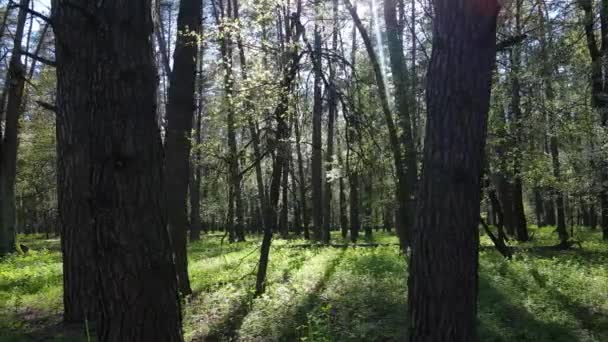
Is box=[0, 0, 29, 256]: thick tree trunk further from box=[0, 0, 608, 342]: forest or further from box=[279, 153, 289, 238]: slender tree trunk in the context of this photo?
box=[279, 153, 289, 238]: slender tree trunk

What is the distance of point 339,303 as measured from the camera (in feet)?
27.4

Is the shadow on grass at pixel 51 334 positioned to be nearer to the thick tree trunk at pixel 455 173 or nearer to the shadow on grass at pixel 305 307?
the shadow on grass at pixel 305 307

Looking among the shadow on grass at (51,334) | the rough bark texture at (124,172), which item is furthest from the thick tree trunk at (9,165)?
the rough bark texture at (124,172)

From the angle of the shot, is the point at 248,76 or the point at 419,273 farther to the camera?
the point at 248,76

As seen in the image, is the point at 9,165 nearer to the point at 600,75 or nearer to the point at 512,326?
the point at 512,326

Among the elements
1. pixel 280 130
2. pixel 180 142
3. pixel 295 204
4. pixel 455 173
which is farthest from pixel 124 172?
pixel 295 204

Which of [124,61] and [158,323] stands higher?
[124,61]

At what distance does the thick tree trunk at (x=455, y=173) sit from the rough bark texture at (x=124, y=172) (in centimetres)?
205

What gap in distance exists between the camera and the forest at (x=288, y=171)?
10.4 feet

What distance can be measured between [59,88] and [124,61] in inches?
153

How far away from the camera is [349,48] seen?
27281 millimetres

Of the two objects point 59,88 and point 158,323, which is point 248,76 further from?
point 158,323

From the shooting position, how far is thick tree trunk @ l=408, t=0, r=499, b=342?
159 inches

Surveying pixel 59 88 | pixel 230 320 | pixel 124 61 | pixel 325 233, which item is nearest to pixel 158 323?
pixel 124 61
